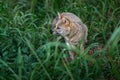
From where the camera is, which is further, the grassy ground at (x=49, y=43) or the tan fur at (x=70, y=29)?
the tan fur at (x=70, y=29)

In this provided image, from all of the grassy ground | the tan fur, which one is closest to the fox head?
the tan fur

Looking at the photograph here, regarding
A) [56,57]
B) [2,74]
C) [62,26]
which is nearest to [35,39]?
[62,26]

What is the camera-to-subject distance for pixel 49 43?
3611 millimetres

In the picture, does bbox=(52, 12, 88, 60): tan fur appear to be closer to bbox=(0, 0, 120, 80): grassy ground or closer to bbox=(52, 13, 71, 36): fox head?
bbox=(52, 13, 71, 36): fox head

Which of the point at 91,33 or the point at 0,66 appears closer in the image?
the point at 0,66

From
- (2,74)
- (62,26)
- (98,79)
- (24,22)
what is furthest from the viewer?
(24,22)

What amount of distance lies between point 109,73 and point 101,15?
1.85 m

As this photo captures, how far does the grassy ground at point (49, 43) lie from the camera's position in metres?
4.41

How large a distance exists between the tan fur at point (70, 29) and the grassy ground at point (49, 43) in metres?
0.16

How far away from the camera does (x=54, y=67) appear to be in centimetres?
452

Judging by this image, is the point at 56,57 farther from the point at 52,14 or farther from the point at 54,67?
the point at 52,14

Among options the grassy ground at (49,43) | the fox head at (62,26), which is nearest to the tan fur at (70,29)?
the fox head at (62,26)

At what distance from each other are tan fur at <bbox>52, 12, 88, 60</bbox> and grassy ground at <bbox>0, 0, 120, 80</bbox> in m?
0.16

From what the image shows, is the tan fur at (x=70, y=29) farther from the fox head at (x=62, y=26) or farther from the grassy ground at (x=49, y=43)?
the grassy ground at (x=49, y=43)
